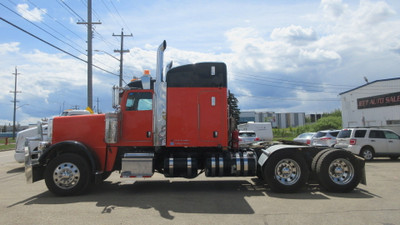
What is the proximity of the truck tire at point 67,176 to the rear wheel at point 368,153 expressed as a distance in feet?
45.6

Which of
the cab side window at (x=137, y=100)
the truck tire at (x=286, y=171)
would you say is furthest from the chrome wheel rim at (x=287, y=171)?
the cab side window at (x=137, y=100)

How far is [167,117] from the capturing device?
806 centimetres

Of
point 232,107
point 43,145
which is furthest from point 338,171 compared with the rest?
point 43,145

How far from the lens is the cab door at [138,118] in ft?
27.0

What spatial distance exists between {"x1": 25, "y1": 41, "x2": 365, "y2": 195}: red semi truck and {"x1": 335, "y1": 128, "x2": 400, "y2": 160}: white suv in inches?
347

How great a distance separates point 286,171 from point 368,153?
10265mm

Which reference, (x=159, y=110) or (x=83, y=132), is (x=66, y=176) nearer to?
(x=83, y=132)

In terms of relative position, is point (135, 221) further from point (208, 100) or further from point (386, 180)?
point (386, 180)

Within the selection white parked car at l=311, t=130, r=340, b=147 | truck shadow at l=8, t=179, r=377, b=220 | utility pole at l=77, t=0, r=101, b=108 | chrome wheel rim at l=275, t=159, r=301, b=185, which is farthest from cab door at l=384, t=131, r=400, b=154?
utility pole at l=77, t=0, r=101, b=108

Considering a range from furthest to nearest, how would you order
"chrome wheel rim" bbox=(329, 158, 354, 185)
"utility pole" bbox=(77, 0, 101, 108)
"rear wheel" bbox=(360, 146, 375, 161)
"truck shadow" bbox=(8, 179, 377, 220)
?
"utility pole" bbox=(77, 0, 101, 108), "rear wheel" bbox=(360, 146, 375, 161), "chrome wheel rim" bbox=(329, 158, 354, 185), "truck shadow" bbox=(8, 179, 377, 220)

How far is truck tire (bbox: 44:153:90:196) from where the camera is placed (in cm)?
759

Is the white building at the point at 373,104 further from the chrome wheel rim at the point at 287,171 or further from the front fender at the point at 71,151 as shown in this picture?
the front fender at the point at 71,151

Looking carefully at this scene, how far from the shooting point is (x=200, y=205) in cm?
667

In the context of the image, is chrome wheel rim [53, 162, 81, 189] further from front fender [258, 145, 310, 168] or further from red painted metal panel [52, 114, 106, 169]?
front fender [258, 145, 310, 168]
